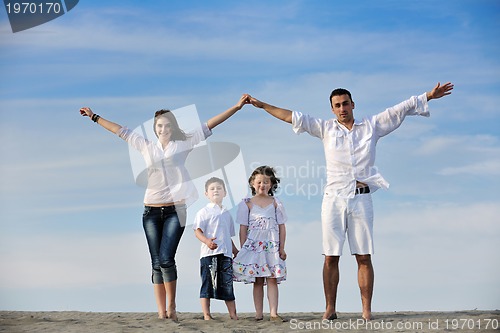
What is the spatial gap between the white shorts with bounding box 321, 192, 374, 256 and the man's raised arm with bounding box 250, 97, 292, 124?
106cm

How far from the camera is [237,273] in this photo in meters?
8.31

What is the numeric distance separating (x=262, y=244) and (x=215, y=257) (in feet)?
1.86

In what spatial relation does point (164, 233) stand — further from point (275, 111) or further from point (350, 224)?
point (350, 224)

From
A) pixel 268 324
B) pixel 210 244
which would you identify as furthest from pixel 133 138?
pixel 268 324

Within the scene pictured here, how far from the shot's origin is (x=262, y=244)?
27.3 ft

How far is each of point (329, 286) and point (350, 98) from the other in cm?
214

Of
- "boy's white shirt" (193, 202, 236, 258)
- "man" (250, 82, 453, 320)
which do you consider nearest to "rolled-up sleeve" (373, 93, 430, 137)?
"man" (250, 82, 453, 320)

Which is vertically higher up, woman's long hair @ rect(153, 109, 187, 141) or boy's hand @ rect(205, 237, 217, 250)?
woman's long hair @ rect(153, 109, 187, 141)

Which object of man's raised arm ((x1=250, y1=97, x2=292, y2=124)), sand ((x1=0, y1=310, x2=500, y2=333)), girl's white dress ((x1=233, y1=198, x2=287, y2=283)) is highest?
man's raised arm ((x1=250, y1=97, x2=292, y2=124))

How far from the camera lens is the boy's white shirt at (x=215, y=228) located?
8.28 meters

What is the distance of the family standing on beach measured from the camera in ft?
26.0

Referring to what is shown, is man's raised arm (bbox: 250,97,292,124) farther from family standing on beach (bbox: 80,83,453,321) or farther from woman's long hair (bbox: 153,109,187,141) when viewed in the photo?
woman's long hair (bbox: 153,109,187,141)

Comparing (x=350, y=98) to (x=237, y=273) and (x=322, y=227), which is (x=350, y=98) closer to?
(x=322, y=227)

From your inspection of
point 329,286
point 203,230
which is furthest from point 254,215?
point 329,286
